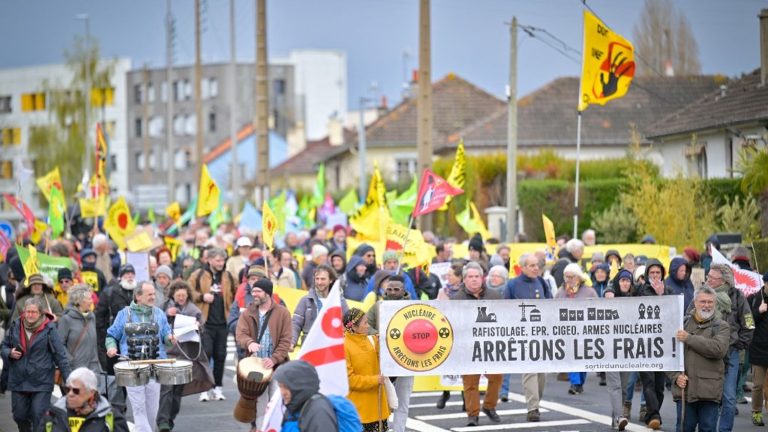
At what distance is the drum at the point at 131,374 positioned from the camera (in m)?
12.6

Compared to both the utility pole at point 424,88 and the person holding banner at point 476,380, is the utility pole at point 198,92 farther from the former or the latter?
the person holding banner at point 476,380

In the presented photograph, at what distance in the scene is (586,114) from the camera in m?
52.7

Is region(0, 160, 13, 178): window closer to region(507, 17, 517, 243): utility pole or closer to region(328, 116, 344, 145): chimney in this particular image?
region(328, 116, 344, 145): chimney

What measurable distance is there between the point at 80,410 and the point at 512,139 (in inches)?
827

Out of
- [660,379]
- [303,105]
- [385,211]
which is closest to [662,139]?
[385,211]

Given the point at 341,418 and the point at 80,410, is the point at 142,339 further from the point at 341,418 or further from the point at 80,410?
the point at 341,418

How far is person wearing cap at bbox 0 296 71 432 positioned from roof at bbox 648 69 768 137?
18.0 meters

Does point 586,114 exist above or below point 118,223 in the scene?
above

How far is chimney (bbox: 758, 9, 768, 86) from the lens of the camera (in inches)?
1193

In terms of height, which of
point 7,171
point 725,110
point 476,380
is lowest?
point 476,380

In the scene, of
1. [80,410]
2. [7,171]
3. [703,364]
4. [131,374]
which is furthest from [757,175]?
[7,171]

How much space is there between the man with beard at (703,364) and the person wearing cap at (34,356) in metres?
5.83

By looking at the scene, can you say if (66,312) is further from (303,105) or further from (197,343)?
(303,105)

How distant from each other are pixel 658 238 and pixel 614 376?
12600 millimetres
